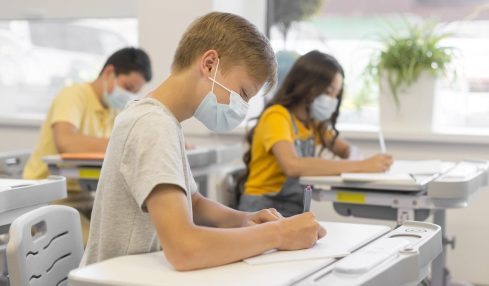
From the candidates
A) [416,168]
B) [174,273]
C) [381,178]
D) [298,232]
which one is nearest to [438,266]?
[416,168]

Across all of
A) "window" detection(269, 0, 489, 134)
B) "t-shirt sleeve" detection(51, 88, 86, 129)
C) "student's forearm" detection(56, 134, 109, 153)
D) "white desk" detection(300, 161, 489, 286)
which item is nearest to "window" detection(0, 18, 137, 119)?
"window" detection(269, 0, 489, 134)

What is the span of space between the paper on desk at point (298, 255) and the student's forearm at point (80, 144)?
1923mm

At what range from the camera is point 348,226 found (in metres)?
1.77

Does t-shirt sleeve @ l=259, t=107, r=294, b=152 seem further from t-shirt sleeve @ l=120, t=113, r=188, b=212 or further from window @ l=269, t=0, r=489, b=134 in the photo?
t-shirt sleeve @ l=120, t=113, r=188, b=212

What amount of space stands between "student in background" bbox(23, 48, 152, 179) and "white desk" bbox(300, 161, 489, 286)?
1098 mm

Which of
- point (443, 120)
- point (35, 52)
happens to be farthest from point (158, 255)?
point (35, 52)

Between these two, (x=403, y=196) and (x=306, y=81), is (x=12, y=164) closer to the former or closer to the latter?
(x=306, y=81)

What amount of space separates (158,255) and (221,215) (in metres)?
0.34

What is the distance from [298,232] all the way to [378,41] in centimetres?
279

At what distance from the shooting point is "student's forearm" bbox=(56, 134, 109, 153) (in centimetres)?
325

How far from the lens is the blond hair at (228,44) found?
60.3 inches

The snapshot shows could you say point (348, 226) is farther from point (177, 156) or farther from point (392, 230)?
point (177, 156)

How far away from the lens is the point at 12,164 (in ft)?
11.2

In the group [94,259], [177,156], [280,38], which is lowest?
[94,259]
